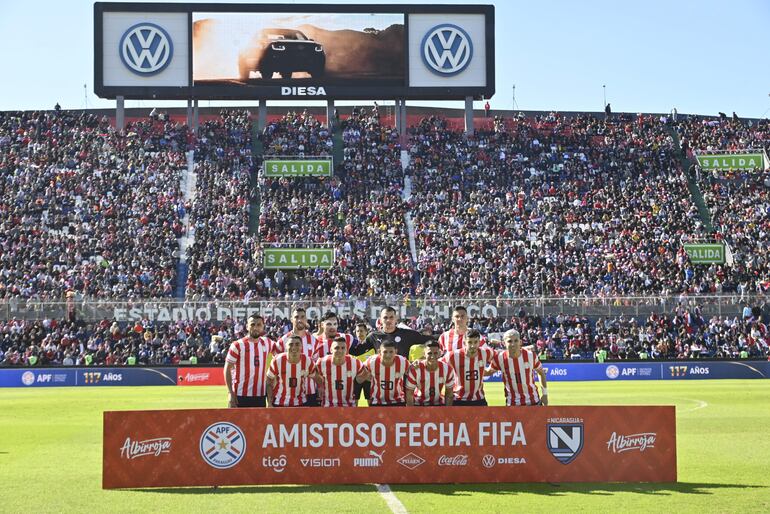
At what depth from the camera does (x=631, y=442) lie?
13.4m

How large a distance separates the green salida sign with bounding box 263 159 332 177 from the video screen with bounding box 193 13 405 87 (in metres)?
4.78

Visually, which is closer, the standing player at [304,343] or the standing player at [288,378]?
the standing player at [288,378]

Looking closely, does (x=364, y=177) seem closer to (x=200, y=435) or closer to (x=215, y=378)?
(x=215, y=378)

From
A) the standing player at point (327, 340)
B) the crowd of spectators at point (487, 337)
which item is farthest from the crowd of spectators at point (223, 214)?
the standing player at point (327, 340)

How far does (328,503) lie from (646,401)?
1901 centimetres

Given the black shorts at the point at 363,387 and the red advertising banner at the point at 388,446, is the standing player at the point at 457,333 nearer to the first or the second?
the black shorts at the point at 363,387

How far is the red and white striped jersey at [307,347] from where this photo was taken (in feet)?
48.1

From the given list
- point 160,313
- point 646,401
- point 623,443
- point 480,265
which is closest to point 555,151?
point 480,265

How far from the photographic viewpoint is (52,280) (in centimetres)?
4972

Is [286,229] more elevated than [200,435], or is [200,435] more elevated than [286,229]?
[286,229]

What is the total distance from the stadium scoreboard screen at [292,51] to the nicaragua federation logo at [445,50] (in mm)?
60

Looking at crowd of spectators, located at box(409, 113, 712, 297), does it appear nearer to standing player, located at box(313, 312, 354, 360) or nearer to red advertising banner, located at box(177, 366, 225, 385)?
red advertising banner, located at box(177, 366, 225, 385)

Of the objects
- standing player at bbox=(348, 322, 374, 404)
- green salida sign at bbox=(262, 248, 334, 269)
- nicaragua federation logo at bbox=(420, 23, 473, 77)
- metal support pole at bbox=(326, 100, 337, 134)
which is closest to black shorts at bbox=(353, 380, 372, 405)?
standing player at bbox=(348, 322, 374, 404)

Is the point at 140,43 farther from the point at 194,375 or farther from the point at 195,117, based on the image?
the point at 194,375
